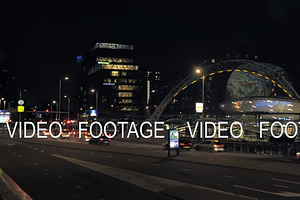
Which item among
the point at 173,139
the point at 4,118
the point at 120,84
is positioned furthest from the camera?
the point at 120,84

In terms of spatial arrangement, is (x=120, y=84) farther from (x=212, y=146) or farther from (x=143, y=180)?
(x=143, y=180)

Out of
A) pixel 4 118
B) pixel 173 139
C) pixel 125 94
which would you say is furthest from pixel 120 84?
pixel 173 139

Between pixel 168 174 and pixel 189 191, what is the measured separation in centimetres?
615

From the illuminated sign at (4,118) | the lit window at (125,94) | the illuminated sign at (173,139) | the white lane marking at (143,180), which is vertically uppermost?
the lit window at (125,94)

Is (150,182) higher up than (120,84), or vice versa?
(120,84)

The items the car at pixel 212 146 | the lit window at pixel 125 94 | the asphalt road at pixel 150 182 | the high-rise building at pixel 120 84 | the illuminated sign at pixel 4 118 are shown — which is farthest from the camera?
the lit window at pixel 125 94

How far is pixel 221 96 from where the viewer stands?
555 feet

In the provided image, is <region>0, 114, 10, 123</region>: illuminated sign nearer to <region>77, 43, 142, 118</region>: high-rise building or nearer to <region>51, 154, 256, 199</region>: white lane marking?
<region>51, 154, 256, 199</region>: white lane marking

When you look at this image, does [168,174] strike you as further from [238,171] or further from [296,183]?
[296,183]

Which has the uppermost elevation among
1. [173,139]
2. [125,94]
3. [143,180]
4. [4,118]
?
[125,94]

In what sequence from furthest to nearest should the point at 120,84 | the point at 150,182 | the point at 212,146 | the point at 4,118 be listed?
the point at 120,84, the point at 4,118, the point at 212,146, the point at 150,182

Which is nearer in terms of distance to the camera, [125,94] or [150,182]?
[150,182]

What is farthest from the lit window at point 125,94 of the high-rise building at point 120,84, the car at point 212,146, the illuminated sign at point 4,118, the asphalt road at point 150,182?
the asphalt road at point 150,182

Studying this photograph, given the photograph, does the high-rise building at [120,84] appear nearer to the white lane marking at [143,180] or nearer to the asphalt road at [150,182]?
the asphalt road at [150,182]
